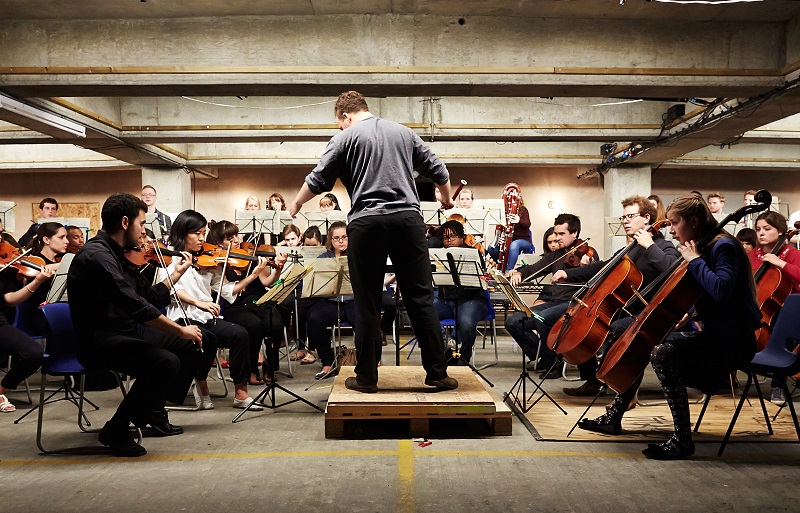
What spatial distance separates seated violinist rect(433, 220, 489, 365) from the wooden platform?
5.53ft

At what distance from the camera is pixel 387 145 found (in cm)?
355

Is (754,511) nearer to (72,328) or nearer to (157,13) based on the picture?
(72,328)

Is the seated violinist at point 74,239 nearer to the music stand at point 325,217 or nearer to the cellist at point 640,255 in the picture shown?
the music stand at point 325,217

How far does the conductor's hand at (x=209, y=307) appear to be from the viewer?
441cm

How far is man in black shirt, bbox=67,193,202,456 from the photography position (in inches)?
135

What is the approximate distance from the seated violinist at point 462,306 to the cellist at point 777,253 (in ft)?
7.19

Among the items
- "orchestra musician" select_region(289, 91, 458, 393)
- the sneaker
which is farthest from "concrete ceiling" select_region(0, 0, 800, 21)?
the sneaker

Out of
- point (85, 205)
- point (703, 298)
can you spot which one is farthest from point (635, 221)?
point (85, 205)

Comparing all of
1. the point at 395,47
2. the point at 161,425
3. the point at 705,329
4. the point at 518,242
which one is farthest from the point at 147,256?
the point at 518,242

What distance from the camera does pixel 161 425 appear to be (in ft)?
13.1

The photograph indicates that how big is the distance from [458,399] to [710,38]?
4.91 meters

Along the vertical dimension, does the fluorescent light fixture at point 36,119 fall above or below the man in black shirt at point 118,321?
above

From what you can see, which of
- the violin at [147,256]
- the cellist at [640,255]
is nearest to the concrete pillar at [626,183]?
the cellist at [640,255]

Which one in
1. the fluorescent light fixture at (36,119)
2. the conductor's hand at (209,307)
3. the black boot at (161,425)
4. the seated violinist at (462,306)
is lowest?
the black boot at (161,425)
